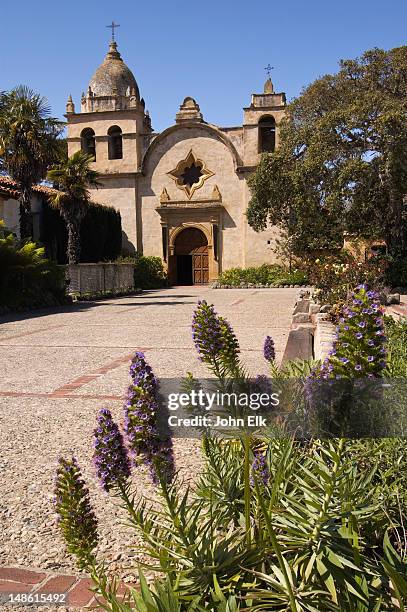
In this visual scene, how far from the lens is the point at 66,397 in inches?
224

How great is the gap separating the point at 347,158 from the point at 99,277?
36.7 ft

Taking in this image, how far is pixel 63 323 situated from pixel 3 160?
7795 mm

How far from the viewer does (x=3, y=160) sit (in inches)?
696

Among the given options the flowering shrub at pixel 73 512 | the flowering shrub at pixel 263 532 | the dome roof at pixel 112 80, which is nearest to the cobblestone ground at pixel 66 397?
the flowering shrub at pixel 263 532

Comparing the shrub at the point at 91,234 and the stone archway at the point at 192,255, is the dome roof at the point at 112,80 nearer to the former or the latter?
the shrub at the point at 91,234

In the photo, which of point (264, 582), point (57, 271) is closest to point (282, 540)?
point (264, 582)

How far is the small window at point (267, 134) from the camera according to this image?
3109 cm

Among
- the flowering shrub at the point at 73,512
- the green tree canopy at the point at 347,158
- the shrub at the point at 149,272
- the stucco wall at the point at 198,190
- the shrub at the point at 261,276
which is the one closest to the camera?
the flowering shrub at the point at 73,512

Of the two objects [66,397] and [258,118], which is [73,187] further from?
[66,397]

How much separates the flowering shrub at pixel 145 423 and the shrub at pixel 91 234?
26888 mm

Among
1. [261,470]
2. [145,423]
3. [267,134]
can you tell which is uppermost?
[267,134]

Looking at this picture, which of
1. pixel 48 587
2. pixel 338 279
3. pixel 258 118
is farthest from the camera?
pixel 258 118

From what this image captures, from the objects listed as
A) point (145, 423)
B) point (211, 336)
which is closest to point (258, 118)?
point (211, 336)

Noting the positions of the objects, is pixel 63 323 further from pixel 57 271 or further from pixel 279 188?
pixel 279 188
